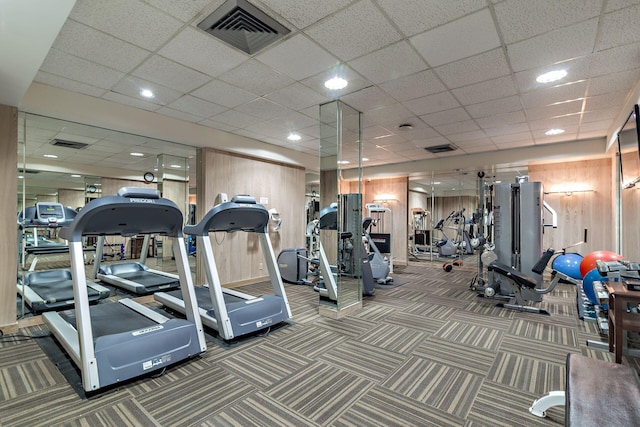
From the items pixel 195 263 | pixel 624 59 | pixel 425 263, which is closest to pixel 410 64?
pixel 624 59

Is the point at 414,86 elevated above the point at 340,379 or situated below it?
above

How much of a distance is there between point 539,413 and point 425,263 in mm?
7122

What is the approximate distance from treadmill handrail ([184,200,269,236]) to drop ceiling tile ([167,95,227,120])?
1.82m

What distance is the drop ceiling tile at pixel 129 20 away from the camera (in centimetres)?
235

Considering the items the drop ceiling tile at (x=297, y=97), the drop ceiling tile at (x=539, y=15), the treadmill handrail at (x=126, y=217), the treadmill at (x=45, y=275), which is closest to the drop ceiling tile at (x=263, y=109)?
the drop ceiling tile at (x=297, y=97)

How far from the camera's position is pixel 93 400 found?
2271 mm

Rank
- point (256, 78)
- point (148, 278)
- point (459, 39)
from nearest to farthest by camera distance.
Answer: point (459, 39), point (256, 78), point (148, 278)

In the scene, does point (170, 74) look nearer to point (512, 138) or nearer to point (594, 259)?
point (512, 138)

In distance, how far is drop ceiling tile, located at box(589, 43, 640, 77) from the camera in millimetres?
2979

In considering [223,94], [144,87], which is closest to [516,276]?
Result: [223,94]

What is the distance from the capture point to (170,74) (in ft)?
11.5

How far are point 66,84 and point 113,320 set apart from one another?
113 inches

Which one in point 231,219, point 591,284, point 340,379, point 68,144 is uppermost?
point 68,144

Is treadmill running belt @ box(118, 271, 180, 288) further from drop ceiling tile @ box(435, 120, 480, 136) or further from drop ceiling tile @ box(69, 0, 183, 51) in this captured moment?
drop ceiling tile @ box(435, 120, 480, 136)
